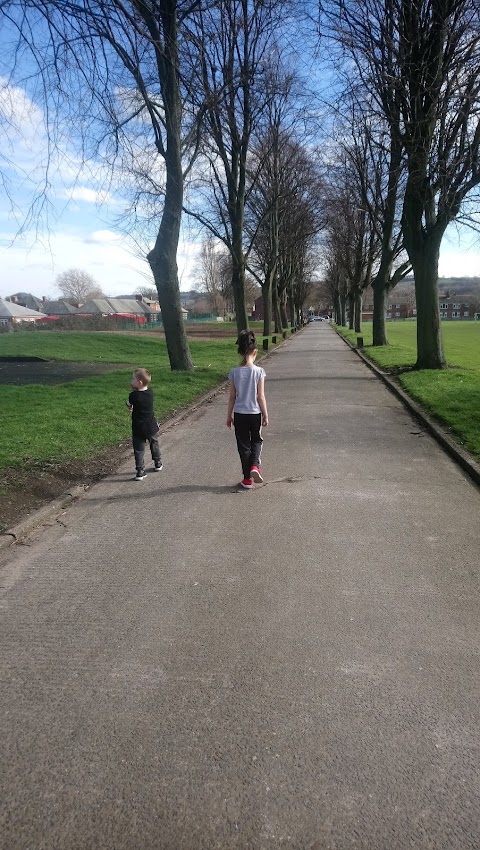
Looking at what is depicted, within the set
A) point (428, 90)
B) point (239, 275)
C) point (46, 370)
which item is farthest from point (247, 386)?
point (239, 275)

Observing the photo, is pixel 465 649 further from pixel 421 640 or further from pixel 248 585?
pixel 248 585

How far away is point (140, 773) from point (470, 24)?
14.8 m

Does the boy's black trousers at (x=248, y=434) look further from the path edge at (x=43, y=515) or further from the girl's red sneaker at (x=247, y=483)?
the path edge at (x=43, y=515)

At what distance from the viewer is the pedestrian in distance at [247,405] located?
6.20 metres

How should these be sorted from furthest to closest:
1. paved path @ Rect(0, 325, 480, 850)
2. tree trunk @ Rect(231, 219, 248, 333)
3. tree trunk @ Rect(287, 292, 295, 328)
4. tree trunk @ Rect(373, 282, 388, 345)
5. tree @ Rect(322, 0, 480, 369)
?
tree trunk @ Rect(287, 292, 295, 328) → tree trunk @ Rect(373, 282, 388, 345) → tree trunk @ Rect(231, 219, 248, 333) → tree @ Rect(322, 0, 480, 369) → paved path @ Rect(0, 325, 480, 850)

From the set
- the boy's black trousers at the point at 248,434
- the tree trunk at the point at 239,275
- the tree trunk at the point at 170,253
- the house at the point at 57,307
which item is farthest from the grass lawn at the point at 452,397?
the house at the point at 57,307

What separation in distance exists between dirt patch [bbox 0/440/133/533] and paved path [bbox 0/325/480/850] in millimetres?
416

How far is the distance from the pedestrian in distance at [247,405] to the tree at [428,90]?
8.86 m

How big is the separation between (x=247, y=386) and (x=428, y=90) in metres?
9.81

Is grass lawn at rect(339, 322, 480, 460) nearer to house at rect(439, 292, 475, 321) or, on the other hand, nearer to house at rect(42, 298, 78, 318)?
house at rect(42, 298, 78, 318)

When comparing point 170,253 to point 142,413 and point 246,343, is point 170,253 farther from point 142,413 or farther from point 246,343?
point 246,343

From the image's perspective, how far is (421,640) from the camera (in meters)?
3.24

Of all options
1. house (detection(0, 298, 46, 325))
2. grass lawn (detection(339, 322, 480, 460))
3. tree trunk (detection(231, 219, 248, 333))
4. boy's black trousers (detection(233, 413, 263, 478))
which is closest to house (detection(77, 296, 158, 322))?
house (detection(0, 298, 46, 325))

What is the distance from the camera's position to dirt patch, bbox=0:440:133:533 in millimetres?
5477
